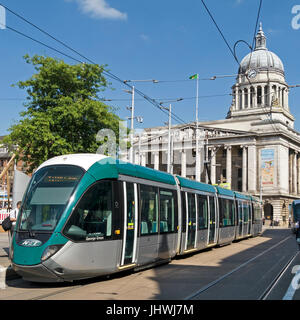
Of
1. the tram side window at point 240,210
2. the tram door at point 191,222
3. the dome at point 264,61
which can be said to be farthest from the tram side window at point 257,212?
the dome at point 264,61

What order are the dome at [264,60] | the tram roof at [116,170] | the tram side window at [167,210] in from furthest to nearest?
the dome at [264,60], the tram side window at [167,210], the tram roof at [116,170]

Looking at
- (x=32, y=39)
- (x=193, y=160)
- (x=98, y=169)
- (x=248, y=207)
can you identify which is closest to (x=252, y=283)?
(x=98, y=169)

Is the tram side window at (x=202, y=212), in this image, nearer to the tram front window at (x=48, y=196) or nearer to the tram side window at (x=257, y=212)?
the tram front window at (x=48, y=196)

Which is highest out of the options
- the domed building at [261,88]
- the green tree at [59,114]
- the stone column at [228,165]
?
the domed building at [261,88]

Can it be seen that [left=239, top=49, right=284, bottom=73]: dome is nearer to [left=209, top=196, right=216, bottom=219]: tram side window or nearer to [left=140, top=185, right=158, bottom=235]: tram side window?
[left=209, top=196, right=216, bottom=219]: tram side window

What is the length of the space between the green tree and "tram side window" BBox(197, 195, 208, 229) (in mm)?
9323

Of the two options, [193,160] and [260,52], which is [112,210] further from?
[260,52]

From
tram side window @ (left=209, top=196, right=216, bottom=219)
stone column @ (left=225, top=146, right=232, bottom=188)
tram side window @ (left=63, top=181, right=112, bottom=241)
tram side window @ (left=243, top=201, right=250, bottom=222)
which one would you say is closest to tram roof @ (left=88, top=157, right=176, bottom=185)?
tram side window @ (left=63, top=181, right=112, bottom=241)

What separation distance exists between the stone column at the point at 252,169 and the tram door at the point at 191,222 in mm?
68448

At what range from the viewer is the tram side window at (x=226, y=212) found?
67.3ft

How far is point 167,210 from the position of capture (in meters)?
13.5

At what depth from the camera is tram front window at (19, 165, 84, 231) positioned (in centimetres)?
924

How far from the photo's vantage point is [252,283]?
10.4m
